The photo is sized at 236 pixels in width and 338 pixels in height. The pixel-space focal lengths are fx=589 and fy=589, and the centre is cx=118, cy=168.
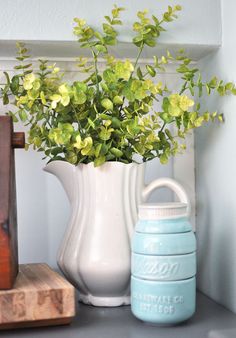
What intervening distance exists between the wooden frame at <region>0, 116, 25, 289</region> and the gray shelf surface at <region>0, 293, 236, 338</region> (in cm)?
9

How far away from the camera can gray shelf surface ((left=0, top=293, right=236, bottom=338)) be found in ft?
2.71

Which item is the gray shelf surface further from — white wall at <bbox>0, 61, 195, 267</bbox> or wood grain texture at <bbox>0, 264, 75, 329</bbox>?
white wall at <bbox>0, 61, 195, 267</bbox>

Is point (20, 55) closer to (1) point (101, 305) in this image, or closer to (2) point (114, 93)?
(2) point (114, 93)

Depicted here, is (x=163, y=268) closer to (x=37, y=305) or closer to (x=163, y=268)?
(x=163, y=268)

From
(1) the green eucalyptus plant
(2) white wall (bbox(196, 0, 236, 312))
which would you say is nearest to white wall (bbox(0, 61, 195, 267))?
(1) the green eucalyptus plant

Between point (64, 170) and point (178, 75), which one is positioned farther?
point (178, 75)

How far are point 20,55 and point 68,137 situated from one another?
0.24 metres

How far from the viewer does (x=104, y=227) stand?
94 centimetres

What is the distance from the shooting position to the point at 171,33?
3.31ft

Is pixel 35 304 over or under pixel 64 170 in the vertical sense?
under

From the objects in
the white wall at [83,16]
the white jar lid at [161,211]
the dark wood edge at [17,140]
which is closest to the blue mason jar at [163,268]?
the white jar lid at [161,211]

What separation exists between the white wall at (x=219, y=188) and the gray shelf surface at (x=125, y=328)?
0.22 ft

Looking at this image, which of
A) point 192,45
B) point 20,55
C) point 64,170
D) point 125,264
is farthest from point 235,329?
point 20,55

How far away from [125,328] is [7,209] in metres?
0.24
